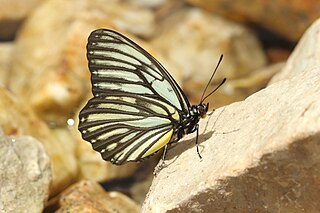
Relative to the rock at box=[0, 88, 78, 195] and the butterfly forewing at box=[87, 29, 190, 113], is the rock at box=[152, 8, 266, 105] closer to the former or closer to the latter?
the rock at box=[0, 88, 78, 195]

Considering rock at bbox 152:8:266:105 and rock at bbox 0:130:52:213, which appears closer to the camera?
rock at bbox 0:130:52:213

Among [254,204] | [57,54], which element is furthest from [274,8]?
[254,204]

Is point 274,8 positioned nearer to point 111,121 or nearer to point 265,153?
point 111,121

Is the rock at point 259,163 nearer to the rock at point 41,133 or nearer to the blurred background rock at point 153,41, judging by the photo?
the rock at point 41,133

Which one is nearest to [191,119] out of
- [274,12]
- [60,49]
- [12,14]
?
[60,49]

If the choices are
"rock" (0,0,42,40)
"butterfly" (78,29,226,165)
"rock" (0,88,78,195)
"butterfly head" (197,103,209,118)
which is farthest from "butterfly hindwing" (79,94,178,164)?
"rock" (0,0,42,40)

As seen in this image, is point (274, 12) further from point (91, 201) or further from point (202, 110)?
point (91, 201)

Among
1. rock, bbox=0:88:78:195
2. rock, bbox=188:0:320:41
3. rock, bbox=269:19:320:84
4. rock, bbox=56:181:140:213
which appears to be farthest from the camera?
rock, bbox=188:0:320:41
